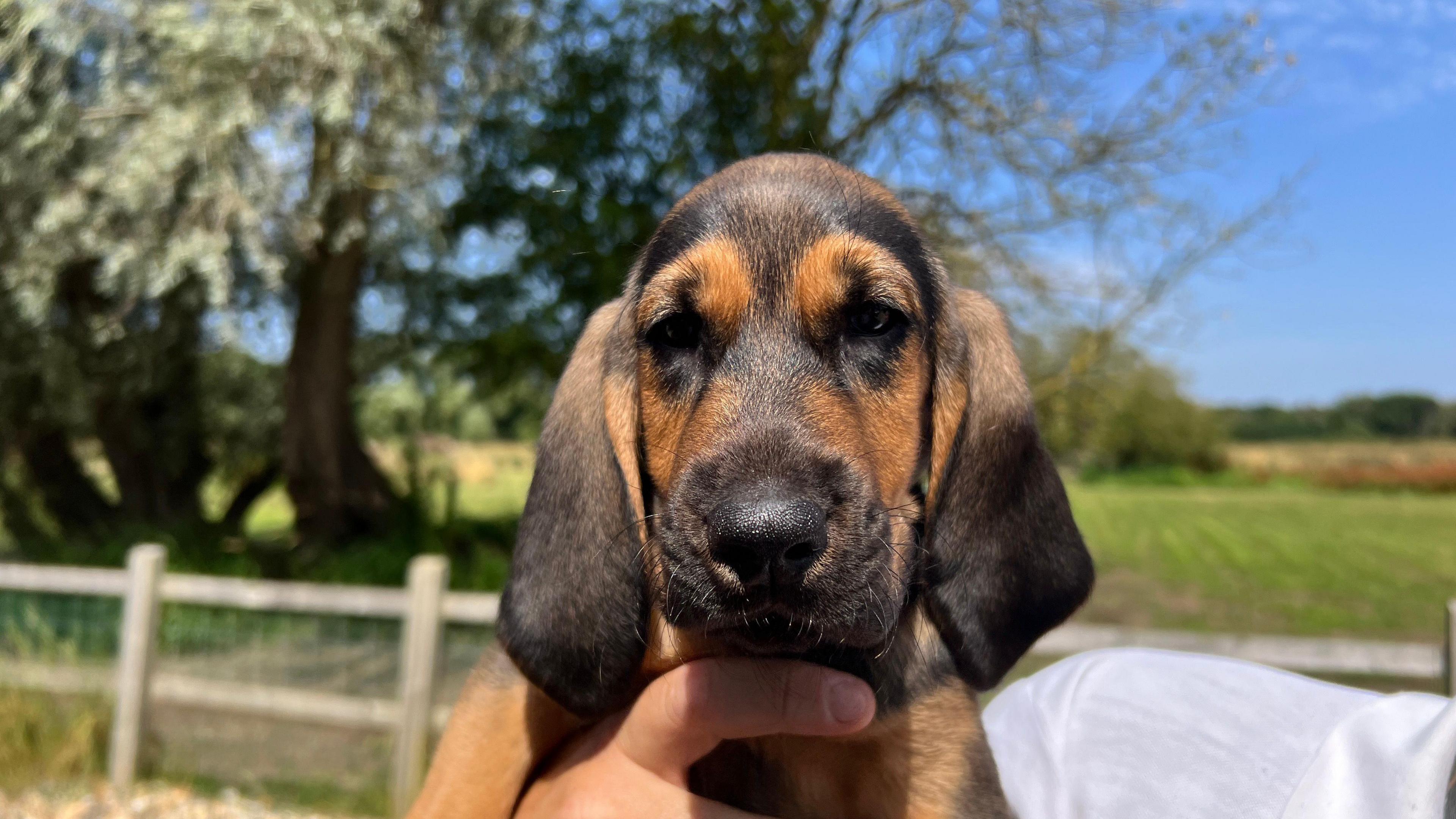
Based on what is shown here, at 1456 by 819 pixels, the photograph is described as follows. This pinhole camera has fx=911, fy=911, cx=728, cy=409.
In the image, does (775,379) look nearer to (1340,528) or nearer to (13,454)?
(1340,528)

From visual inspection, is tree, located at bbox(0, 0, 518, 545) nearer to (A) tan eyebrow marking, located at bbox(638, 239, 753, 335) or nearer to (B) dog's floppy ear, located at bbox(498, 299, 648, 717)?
(B) dog's floppy ear, located at bbox(498, 299, 648, 717)

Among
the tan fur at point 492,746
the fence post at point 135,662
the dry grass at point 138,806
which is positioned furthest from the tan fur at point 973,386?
the fence post at point 135,662

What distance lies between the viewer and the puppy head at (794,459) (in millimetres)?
1849

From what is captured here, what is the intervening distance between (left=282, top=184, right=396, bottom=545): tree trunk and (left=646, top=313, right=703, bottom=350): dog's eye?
9762 mm

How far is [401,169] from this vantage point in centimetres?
859

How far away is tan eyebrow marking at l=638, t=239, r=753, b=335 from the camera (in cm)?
223

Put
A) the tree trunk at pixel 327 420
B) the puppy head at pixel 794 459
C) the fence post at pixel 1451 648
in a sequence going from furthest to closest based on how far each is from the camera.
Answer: the tree trunk at pixel 327 420, the fence post at pixel 1451 648, the puppy head at pixel 794 459

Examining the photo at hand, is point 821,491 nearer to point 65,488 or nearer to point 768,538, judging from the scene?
point 768,538

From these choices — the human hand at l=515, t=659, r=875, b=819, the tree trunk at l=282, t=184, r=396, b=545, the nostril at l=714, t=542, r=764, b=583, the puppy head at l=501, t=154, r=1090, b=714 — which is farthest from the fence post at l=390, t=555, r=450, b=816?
the nostril at l=714, t=542, r=764, b=583

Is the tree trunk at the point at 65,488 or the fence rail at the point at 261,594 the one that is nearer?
the fence rail at the point at 261,594

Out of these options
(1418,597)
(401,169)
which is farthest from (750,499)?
(1418,597)

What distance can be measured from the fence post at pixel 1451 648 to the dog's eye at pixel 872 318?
6.03 m

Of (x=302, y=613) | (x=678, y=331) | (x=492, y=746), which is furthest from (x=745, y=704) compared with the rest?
(x=302, y=613)

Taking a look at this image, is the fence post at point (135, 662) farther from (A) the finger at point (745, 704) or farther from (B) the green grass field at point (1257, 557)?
(A) the finger at point (745, 704)
